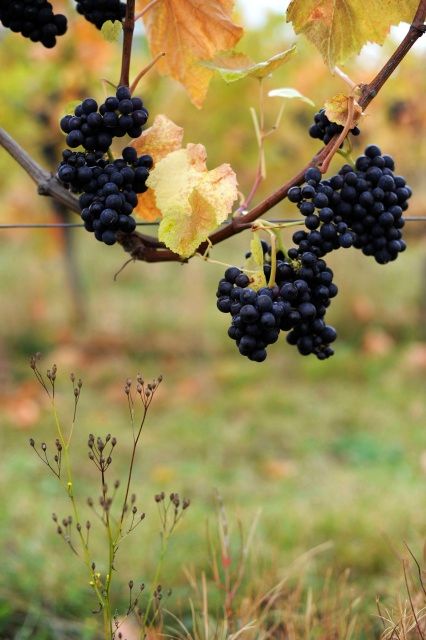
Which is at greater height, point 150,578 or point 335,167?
point 335,167

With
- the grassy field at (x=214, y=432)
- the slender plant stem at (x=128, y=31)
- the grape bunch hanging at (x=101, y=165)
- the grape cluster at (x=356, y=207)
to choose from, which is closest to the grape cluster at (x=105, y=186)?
the grape bunch hanging at (x=101, y=165)

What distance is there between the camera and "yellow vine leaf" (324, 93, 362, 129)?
0.93 m

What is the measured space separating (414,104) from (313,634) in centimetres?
548

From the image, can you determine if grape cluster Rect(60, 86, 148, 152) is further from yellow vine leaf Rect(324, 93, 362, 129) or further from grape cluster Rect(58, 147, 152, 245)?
yellow vine leaf Rect(324, 93, 362, 129)

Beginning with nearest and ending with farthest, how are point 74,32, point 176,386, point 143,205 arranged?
point 143,205 → point 74,32 → point 176,386

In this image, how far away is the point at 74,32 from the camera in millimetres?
4965

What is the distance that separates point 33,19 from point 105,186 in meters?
0.35

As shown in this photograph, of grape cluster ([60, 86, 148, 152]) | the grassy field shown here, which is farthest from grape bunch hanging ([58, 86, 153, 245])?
the grassy field

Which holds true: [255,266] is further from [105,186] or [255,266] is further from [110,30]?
[110,30]

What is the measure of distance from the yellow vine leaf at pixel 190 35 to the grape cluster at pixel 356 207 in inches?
12.4

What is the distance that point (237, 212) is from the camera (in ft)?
3.38

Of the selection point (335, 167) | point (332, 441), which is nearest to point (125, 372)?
point (332, 441)

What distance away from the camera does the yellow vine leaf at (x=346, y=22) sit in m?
0.98

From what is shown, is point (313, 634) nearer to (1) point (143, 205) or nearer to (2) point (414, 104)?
(1) point (143, 205)
